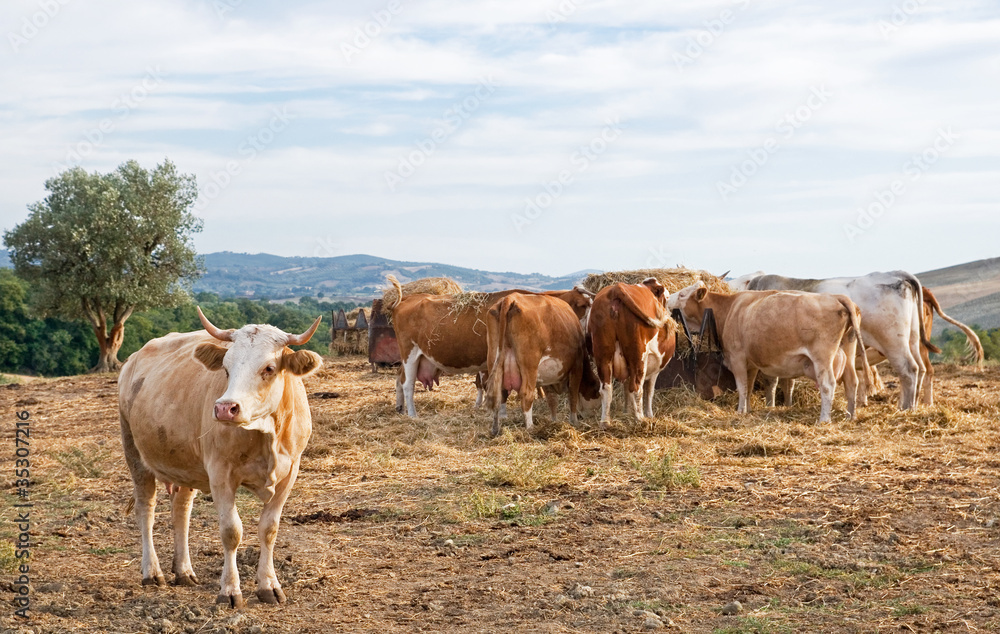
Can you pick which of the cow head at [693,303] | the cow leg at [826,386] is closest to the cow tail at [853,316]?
the cow leg at [826,386]

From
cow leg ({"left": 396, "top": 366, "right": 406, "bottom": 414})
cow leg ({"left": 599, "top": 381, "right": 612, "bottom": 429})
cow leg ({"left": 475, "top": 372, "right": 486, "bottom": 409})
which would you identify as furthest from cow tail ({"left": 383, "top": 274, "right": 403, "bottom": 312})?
cow leg ({"left": 599, "top": 381, "right": 612, "bottom": 429})

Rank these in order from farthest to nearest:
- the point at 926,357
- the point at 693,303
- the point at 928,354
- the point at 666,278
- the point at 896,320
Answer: the point at 666,278
the point at 928,354
the point at 693,303
the point at 926,357
the point at 896,320

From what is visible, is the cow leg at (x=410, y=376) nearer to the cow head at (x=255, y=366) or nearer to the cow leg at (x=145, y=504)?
the cow leg at (x=145, y=504)

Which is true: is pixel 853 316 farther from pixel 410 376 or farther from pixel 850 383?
pixel 410 376

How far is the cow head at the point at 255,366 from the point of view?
4.70 meters

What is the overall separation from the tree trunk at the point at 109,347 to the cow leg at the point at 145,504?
23717mm

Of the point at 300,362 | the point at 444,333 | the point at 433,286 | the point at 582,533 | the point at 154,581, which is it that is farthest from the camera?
the point at 433,286

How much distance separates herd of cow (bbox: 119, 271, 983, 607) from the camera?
5.02m

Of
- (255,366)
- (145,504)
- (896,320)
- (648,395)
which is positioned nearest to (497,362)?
(648,395)

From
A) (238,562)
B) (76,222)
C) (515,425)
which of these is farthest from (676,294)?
(76,222)

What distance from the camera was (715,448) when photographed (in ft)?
31.2

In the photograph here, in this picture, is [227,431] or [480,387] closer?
[227,431]

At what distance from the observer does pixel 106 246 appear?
27.4 meters

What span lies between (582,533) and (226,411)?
293 cm
